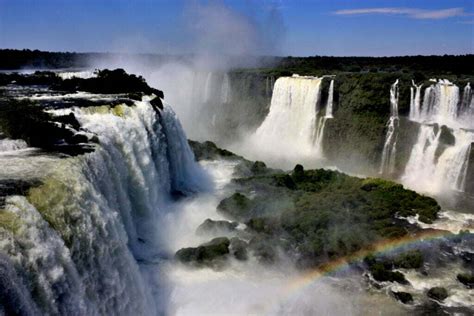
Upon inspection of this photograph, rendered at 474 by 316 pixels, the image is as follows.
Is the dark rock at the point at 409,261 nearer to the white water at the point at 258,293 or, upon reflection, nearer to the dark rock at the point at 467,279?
the dark rock at the point at 467,279

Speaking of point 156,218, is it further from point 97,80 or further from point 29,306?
point 29,306

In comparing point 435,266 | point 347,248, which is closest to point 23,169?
point 347,248

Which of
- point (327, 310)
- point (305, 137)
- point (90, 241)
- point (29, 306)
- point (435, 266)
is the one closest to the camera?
point (29, 306)

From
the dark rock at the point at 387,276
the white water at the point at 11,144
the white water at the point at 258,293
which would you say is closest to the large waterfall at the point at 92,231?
the white water at the point at 258,293

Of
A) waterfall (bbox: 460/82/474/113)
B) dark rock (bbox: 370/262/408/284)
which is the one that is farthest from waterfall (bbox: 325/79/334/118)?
dark rock (bbox: 370/262/408/284)

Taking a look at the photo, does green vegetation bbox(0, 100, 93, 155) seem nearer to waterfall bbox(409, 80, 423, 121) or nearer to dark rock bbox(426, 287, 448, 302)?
dark rock bbox(426, 287, 448, 302)
